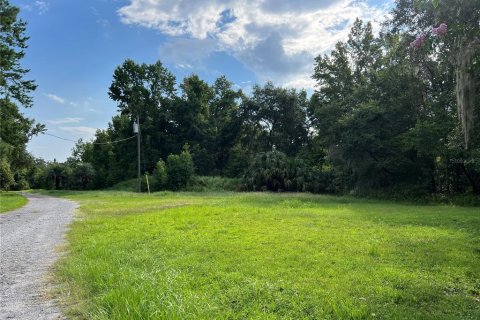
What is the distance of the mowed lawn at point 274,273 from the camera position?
445cm

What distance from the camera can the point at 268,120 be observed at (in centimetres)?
5188

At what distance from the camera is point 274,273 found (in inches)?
232

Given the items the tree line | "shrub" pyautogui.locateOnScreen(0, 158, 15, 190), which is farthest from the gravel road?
"shrub" pyautogui.locateOnScreen(0, 158, 15, 190)

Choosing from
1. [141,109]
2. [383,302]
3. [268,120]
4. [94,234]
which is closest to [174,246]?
[94,234]

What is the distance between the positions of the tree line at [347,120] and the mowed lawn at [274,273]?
3.35 m

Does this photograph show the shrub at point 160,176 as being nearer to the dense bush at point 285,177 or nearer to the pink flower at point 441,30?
the dense bush at point 285,177

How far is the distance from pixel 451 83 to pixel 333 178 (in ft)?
44.5

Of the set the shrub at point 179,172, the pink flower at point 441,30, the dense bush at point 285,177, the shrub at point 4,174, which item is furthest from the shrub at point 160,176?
the pink flower at point 441,30

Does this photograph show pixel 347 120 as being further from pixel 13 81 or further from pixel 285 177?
pixel 13 81

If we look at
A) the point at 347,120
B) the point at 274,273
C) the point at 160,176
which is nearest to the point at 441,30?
the point at 274,273

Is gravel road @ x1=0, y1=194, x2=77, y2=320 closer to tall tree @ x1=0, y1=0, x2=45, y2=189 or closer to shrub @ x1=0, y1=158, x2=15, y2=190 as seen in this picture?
tall tree @ x1=0, y1=0, x2=45, y2=189

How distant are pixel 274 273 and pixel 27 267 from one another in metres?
4.70

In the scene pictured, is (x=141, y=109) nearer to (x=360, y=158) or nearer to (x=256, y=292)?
(x=360, y=158)

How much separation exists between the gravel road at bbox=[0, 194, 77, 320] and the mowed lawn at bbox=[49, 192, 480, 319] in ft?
1.02
